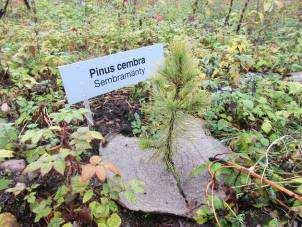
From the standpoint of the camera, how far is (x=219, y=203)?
2047 millimetres

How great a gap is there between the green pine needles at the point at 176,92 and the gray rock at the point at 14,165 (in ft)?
3.27

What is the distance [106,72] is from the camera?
2668 millimetres

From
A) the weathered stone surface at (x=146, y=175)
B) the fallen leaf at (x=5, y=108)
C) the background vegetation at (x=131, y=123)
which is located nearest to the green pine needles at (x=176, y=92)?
the background vegetation at (x=131, y=123)

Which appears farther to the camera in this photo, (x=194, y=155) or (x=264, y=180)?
(x=194, y=155)

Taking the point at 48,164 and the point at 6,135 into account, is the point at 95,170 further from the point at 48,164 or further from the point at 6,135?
the point at 6,135

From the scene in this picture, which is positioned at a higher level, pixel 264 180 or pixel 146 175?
pixel 264 180

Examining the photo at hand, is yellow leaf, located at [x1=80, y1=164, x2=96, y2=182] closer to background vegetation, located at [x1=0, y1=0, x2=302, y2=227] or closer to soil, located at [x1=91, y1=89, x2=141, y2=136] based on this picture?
background vegetation, located at [x1=0, y1=0, x2=302, y2=227]

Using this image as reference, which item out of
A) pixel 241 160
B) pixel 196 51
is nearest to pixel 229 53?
pixel 196 51

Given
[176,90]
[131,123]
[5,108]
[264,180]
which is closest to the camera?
[176,90]

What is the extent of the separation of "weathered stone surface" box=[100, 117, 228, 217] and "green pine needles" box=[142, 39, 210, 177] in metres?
0.09

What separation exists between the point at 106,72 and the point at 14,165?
0.94 metres

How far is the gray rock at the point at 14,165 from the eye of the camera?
2.37 metres

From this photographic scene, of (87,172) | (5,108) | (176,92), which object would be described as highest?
(176,92)

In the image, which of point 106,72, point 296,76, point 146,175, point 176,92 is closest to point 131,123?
point 106,72
